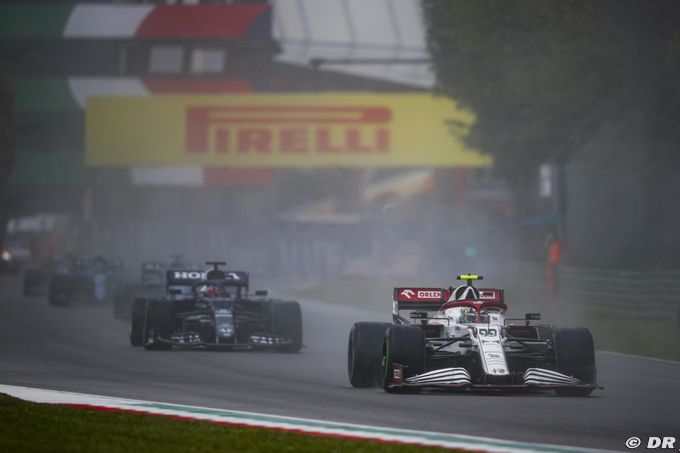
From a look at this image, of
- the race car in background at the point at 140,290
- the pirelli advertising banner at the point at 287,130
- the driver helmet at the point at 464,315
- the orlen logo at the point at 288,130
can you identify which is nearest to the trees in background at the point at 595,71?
the pirelli advertising banner at the point at 287,130

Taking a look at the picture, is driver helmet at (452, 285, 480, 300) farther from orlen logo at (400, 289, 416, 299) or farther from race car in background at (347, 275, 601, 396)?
orlen logo at (400, 289, 416, 299)

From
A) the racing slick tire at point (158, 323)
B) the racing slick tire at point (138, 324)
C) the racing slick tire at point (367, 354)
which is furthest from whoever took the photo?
the racing slick tire at point (138, 324)

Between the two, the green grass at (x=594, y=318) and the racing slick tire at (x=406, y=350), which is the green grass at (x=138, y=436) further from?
the green grass at (x=594, y=318)

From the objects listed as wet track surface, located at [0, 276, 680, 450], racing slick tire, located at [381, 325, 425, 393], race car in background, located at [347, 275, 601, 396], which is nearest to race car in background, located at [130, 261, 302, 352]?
wet track surface, located at [0, 276, 680, 450]

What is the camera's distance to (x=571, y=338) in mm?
15398

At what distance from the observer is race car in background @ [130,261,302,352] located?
68.2ft

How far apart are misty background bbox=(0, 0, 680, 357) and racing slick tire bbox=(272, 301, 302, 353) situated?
226 inches

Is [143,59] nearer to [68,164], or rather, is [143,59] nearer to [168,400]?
[68,164]

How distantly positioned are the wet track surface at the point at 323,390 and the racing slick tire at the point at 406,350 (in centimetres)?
28

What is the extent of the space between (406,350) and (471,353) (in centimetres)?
79

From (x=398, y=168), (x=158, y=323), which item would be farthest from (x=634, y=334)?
(x=398, y=168)

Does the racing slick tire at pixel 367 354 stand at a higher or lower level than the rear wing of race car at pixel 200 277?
lower

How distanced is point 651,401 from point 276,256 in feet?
138

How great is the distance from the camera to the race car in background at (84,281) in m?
33.3
